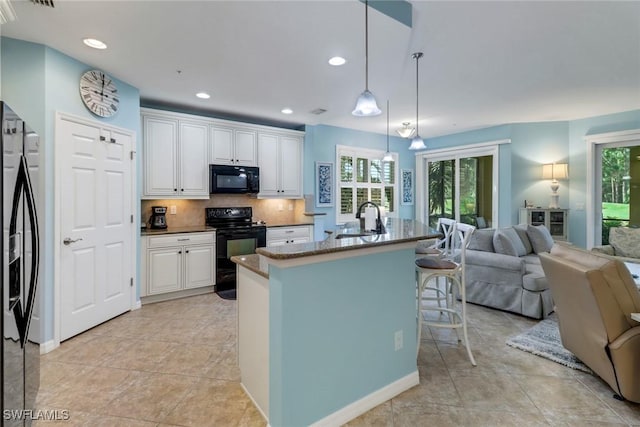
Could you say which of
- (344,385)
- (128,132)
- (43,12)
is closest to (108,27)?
(43,12)

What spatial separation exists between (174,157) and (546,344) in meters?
4.60

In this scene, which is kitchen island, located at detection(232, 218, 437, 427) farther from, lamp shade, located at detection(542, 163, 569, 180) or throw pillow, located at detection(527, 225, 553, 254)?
lamp shade, located at detection(542, 163, 569, 180)

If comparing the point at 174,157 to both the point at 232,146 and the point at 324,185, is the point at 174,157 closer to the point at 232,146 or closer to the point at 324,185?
the point at 232,146

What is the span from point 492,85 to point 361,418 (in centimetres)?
384

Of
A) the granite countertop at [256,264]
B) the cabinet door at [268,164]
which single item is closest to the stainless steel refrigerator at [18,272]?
the granite countertop at [256,264]

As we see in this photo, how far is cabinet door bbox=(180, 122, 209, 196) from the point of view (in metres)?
4.27

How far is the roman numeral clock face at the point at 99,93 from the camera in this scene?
3002 mm

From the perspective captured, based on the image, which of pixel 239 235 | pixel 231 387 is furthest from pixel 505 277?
pixel 239 235

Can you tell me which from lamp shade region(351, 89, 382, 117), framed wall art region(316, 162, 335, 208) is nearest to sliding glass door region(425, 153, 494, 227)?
framed wall art region(316, 162, 335, 208)

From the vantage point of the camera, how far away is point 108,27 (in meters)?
2.38

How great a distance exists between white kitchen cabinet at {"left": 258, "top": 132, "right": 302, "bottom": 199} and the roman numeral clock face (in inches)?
80.3

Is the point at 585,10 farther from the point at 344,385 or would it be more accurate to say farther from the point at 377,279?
the point at 344,385

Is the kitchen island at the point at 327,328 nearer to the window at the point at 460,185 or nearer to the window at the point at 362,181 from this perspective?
the window at the point at 362,181

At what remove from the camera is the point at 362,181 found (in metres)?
6.33
